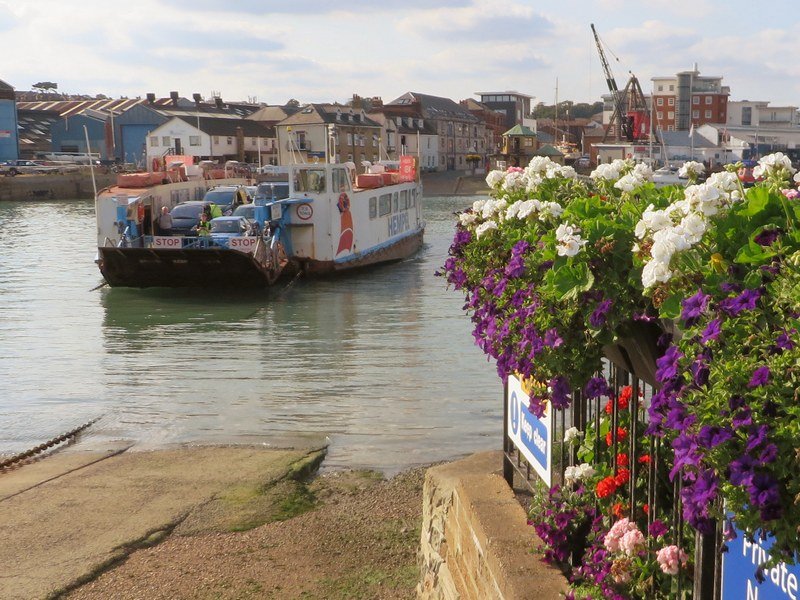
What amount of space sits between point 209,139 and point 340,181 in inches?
2854

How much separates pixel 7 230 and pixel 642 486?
55280 millimetres

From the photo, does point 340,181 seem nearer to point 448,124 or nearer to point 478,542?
point 478,542

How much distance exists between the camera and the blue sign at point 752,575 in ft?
10.0

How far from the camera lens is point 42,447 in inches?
507

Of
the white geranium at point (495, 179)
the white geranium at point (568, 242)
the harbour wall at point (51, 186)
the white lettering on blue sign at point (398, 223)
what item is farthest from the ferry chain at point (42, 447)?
the harbour wall at point (51, 186)

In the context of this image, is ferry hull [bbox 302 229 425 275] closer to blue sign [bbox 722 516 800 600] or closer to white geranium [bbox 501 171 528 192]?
white geranium [bbox 501 171 528 192]

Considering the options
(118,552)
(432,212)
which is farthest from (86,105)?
(118,552)

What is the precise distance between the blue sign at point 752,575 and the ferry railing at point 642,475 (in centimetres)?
9

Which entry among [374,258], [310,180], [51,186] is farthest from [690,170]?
[51,186]

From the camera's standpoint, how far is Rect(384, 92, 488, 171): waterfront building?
130 metres

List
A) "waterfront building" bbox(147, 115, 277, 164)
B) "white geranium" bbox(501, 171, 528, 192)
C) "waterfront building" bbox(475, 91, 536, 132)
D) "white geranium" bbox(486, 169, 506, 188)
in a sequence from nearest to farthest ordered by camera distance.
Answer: "white geranium" bbox(501, 171, 528, 192), "white geranium" bbox(486, 169, 506, 188), "waterfront building" bbox(147, 115, 277, 164), "waterfront building" bbox(475, 91, 536, 132)

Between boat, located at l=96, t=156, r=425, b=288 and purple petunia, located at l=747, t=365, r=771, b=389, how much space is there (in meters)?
27.6

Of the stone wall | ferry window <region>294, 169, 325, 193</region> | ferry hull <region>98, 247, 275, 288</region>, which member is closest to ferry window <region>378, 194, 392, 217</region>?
ferry window <region>294, 169, 325, 193</region>

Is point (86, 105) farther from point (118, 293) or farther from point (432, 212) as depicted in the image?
point (118, 293)
